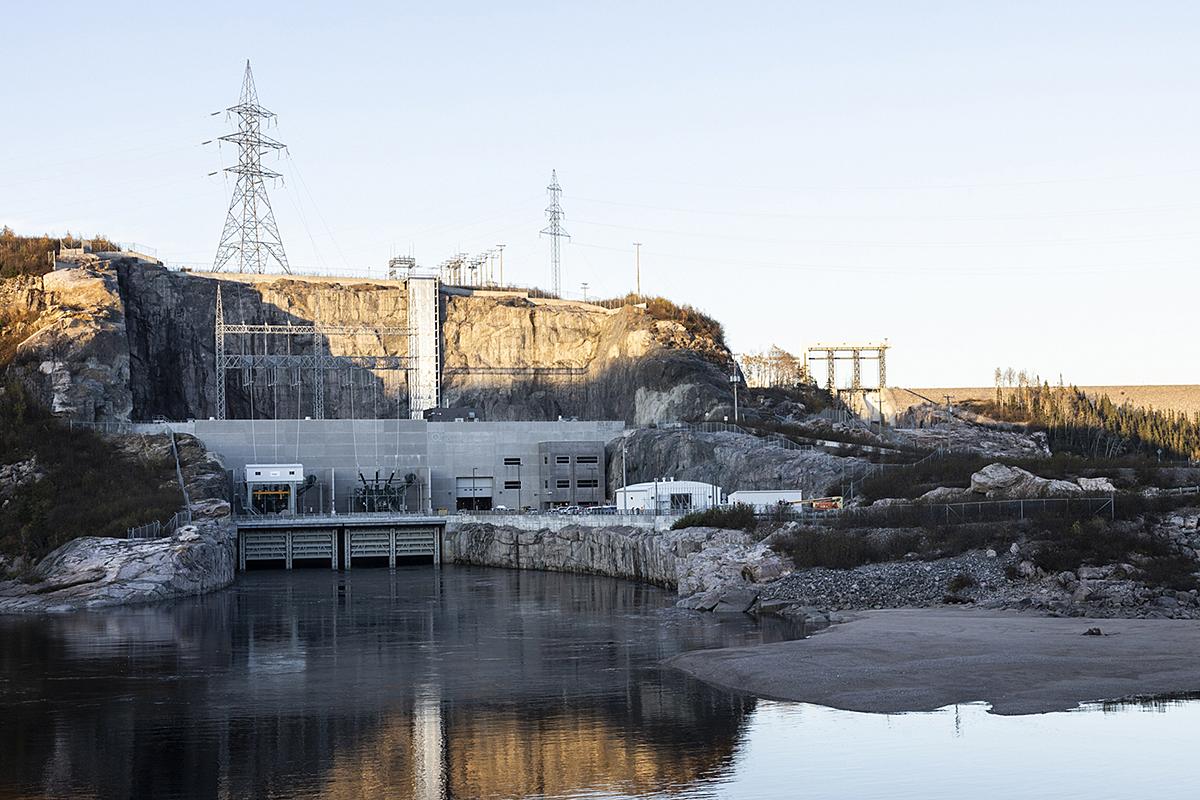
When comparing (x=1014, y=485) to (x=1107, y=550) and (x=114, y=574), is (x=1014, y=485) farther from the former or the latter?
(x=114, y=574)

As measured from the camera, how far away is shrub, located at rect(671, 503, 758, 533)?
221 feet

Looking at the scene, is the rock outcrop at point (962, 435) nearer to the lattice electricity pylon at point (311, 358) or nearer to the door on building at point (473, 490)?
the door on building at point (473, 490)

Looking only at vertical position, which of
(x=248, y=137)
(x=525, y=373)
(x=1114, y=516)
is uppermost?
(x=248, y=137)

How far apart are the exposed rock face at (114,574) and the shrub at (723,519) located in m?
28.1

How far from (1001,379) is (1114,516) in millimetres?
124548

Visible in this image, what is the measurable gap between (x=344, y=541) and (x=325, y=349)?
3389cm

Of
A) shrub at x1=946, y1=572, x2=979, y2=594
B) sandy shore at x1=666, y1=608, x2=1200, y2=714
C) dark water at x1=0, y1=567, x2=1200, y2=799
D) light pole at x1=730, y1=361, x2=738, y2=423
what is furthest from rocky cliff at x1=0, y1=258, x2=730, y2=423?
sandy shore at x1=666, y1=608, x2=1200, y2=714

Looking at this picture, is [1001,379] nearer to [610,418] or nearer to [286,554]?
[610,418]

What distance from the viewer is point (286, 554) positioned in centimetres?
9775

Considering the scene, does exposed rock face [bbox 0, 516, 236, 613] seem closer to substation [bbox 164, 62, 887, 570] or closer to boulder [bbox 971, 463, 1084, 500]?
substation [bbox 164, 62, 887, 570]

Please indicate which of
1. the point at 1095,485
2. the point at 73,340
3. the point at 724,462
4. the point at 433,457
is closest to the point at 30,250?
the point at 73,340

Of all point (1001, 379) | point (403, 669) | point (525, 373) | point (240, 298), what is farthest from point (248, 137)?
point (1001, 379)

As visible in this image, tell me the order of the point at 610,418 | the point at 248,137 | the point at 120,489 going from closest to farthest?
the point at 120,489 → the point at 248,137 → the point at 610,418

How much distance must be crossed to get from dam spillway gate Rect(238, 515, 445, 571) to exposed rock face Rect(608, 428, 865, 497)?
16.7m
